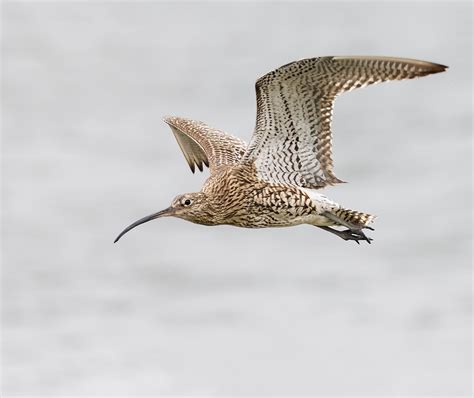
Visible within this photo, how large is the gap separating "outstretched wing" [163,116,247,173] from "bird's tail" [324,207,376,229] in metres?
1.00

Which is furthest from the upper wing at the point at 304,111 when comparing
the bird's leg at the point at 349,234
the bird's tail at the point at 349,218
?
the bird's leg at the point at 349,234

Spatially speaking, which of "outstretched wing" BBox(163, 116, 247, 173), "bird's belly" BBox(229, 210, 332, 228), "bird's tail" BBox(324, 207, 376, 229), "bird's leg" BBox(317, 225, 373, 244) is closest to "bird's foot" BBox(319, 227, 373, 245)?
"bird's leg" BBox(317, 225, 373, 244)

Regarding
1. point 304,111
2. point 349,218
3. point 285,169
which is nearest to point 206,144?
point 285,169

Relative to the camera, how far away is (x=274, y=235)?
22.7 meters

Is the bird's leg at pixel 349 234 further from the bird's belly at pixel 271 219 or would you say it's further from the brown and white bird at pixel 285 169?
the bird's belly at pixel 271 219

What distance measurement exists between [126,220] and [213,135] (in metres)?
10.8

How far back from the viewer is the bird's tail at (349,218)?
11.2m

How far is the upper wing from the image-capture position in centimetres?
1039

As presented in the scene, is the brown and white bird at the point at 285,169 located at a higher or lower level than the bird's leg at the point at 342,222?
higher

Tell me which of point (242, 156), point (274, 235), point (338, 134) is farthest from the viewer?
point (338, 134)

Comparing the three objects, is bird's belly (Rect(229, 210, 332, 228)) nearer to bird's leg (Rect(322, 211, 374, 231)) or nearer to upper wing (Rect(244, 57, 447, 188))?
bird's leg (Rect(322, 211, 374, 231))

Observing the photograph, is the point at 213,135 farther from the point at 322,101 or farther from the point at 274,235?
the point at 274,235

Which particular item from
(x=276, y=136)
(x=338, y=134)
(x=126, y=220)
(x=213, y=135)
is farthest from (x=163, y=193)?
(x=276, y=136)

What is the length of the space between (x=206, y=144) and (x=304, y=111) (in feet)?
4.88
